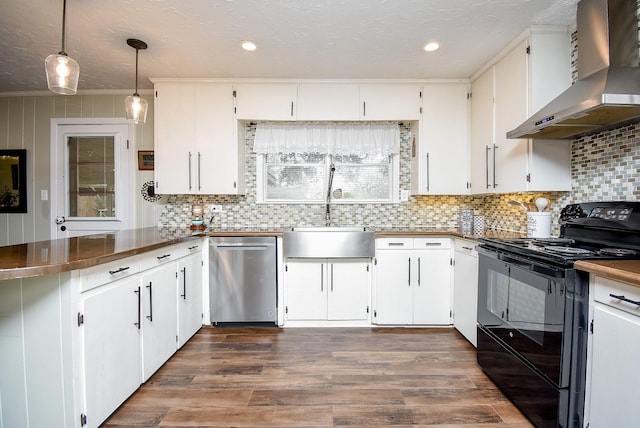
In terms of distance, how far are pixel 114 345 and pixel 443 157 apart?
309cm

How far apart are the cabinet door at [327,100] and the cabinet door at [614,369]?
8.29ft

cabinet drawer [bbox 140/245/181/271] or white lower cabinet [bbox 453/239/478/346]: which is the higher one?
cabinet drawer [bbox 140/245/181/271]

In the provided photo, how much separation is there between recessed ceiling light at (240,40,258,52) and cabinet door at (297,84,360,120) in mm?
724

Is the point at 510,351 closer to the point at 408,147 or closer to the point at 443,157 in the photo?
the point at 443,157

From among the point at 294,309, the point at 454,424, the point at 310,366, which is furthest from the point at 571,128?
the point at 294,309

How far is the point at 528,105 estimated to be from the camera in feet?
7.35

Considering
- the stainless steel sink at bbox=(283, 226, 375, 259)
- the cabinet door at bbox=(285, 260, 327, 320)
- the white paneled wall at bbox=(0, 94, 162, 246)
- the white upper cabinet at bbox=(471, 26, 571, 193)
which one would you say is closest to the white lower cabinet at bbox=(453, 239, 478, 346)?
the white upper cabinet at bbox=(471, 26, 571, 193)

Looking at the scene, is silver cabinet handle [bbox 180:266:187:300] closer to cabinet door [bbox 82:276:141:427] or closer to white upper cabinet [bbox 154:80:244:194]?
cabinet door [bbox 82:276:141:427]

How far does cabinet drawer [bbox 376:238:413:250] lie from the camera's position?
2957 millimetres

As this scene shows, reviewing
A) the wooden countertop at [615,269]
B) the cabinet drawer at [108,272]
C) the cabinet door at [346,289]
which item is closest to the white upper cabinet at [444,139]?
the cabinet door at [346,289]

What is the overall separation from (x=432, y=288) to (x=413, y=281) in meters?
0.19

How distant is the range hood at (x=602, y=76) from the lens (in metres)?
1.52

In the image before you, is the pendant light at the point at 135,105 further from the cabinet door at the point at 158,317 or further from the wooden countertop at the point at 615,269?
the wooden countertop at the point at 615,269

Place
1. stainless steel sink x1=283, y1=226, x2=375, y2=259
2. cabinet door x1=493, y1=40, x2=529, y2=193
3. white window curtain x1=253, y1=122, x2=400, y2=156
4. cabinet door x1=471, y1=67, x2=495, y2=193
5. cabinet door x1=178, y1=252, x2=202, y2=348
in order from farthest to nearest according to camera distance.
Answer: white window curtain x1=253, y1=122, x2=400, y2=156 → stainless steel sink x1=283, y1=226, x2=375, y2=259 → cabinet door x1=471, y1=67, x2=495, y2=193 → cabinet door x1=178, y1=252, x2=202, y2=348 → cabinet door x1=493, y1=40, x2=529, y2=193
